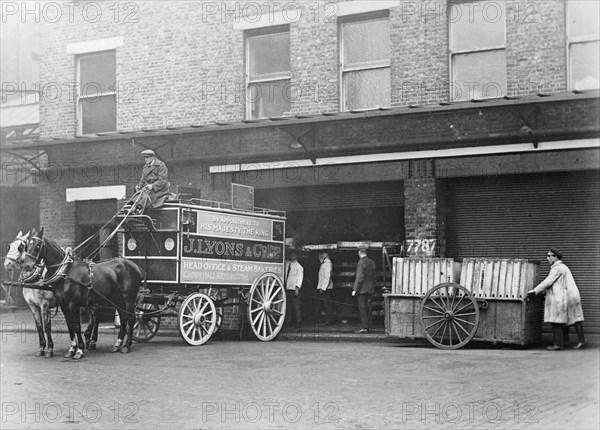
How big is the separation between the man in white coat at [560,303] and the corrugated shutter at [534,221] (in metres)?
1.87

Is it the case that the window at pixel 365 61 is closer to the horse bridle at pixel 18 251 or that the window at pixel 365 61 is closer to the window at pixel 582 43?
the window at pixel 582 43

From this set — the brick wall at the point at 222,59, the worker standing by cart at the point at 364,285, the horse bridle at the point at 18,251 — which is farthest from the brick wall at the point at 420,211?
the horse bridle at the point at 18,251

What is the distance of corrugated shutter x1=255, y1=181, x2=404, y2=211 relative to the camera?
708 inches

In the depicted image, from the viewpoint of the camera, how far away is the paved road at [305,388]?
8.29 meters

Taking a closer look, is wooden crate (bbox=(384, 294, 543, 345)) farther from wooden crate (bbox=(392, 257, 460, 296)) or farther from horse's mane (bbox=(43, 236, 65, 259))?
horse's mane (bbox=(43, 236, 65, 259))

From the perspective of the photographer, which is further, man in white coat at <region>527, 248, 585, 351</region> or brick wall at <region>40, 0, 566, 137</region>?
brick wall at <region>40, 0, 566, 137</region>

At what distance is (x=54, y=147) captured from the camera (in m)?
21.4

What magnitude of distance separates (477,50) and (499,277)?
5.04 m

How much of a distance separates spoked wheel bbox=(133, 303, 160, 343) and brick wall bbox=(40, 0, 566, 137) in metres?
5.13

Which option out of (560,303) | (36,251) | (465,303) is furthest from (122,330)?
(560,303)

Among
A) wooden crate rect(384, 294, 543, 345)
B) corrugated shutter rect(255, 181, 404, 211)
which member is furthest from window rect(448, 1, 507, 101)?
wooden crate rect(384, 294, 543, 345)

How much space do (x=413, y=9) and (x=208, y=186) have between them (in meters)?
6.09

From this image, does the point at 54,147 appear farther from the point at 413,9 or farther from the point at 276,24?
the point at 413,9

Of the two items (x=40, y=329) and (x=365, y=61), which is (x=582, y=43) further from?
(x=40, y=329)
